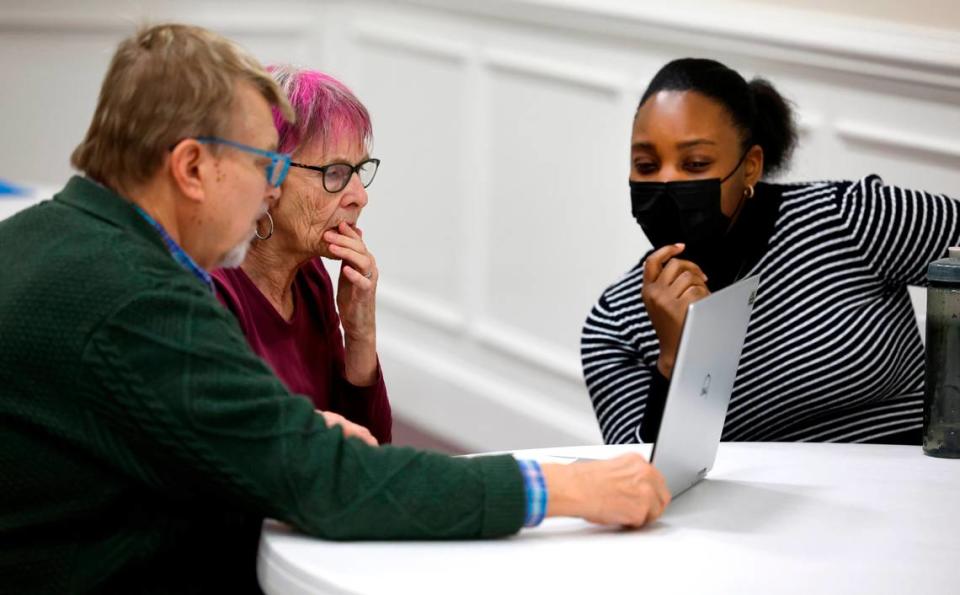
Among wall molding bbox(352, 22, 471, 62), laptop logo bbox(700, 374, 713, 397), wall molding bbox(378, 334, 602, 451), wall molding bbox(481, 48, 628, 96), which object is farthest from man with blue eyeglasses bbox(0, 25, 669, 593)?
wall molding bbox(352, 22, 471, 62)

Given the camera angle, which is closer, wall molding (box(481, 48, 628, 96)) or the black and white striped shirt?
the black and white striped shirt

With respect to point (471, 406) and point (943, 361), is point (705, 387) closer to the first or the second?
point (943, 361)

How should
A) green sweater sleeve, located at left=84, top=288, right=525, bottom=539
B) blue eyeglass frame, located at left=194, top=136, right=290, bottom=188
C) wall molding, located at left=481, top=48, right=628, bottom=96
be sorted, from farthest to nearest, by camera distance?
wall molding, located at left=481, top=48, right=628, bottom=96, blue eyeglass frame, located at left=194, top=136, right=290, bottom=188, green sweater sleeve, located at left=84, top=288, right=525, bottom=539

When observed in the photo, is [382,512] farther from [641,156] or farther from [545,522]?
[641,156]

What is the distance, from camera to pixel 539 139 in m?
3.69

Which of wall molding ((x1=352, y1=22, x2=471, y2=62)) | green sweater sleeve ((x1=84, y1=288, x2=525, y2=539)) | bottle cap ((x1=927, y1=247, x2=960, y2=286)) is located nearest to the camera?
green sweater sleeve ((x1=84, y1=288, x2=525, y2=539))

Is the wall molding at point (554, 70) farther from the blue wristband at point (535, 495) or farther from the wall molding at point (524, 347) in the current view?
the blue wristband at point (535, 495)

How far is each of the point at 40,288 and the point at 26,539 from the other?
0.27 metres

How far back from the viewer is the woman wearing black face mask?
2.11 m

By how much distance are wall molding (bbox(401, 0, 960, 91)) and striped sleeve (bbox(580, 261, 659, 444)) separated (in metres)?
0.78

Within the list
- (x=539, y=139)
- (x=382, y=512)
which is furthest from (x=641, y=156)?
(x=539, y=139)

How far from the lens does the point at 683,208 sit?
2.12m

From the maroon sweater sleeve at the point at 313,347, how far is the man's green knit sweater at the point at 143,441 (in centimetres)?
52

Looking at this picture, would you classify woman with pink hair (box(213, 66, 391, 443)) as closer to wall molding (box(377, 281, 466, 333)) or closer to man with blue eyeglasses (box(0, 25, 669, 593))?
man with blue eyeglasses (box(0, 25, 669, 593))
